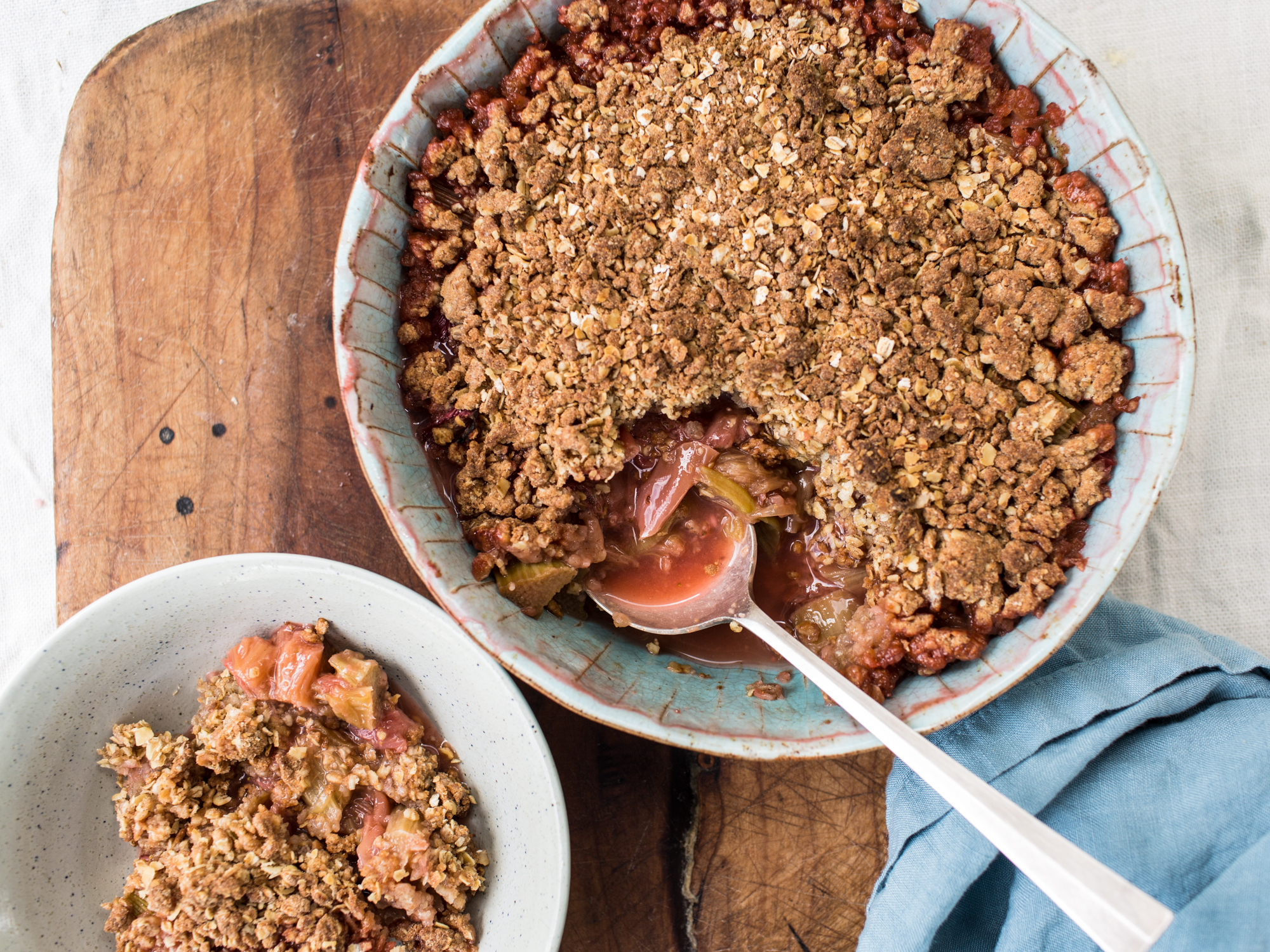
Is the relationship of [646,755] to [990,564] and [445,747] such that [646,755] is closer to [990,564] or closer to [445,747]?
[445,747]

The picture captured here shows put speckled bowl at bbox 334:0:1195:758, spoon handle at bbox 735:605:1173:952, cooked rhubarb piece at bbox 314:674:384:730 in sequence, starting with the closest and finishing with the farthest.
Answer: spoon handle at bbox 735:605:1173:952, speckled bowl at bbox 334:0:1195:758, cooked rhubarb piece at bbox 314:674:384:730

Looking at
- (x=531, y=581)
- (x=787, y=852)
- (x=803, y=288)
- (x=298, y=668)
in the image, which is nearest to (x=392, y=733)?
(x=298, y=668)

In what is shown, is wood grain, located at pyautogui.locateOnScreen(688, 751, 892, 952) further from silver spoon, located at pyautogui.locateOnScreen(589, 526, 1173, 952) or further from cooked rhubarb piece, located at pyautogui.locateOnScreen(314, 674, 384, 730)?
cooked rhubarb piece, located at pyautogui.locateOnScreen(314, 674, 384, 730)

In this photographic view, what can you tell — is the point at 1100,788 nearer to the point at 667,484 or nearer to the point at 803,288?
the point at 667,484

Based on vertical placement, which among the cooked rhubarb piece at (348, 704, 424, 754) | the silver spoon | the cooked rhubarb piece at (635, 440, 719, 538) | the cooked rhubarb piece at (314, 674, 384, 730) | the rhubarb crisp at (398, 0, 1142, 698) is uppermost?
the rhubarb crisp at (398, 0, 1142, 698)

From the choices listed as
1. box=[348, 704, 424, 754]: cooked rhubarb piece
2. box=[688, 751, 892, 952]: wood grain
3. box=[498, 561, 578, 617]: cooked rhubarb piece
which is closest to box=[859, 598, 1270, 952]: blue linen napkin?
box=[688, 751, 892, 952]: wood grain

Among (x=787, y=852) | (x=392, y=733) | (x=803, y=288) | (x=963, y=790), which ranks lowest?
(x=787, y=852)

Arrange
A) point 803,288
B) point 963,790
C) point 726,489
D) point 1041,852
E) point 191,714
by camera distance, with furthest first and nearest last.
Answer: point 191,714 → point 726,489 → point 803,288 → point 963,790 → point 1041,852
